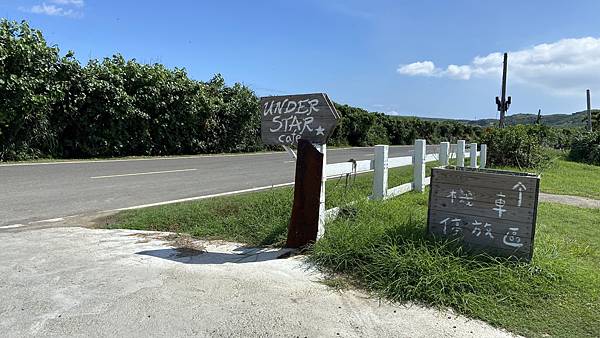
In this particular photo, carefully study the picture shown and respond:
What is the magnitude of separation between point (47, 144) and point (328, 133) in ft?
42.5

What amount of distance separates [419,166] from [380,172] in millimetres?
1984

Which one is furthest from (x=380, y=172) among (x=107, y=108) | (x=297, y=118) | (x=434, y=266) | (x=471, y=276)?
(x=107, y=108)

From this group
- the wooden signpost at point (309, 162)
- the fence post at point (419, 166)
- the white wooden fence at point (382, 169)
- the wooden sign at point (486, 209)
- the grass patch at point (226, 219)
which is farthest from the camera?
the fence post at point (419, 166)

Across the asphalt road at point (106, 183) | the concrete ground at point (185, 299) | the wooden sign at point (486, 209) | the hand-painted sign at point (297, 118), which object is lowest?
the concrete ground at point (185, 299)

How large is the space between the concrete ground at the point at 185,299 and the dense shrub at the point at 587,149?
2842cm

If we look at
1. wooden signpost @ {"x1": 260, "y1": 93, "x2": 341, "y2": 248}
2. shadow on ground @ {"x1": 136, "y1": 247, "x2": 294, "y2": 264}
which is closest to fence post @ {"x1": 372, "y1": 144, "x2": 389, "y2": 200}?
wooden signpost @ {"x1": 260, "y1": 93, "x2": 341, "y2": 248}

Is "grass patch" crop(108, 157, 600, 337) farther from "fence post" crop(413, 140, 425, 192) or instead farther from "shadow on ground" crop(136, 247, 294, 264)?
"fence post" crop(413, 140, 425, 192)

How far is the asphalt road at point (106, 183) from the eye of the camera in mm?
7324

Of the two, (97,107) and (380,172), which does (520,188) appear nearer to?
(380,172)

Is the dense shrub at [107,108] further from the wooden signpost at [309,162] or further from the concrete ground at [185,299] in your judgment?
the wooden signpost at [309,162]

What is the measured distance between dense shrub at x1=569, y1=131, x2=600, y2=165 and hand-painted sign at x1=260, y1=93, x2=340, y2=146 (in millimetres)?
27719

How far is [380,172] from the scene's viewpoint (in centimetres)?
702

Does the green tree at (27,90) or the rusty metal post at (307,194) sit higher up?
the green tree at (27,90)

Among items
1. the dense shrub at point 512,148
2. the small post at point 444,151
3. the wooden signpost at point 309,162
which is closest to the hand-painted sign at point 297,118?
the wooden signpost at point 309,162
